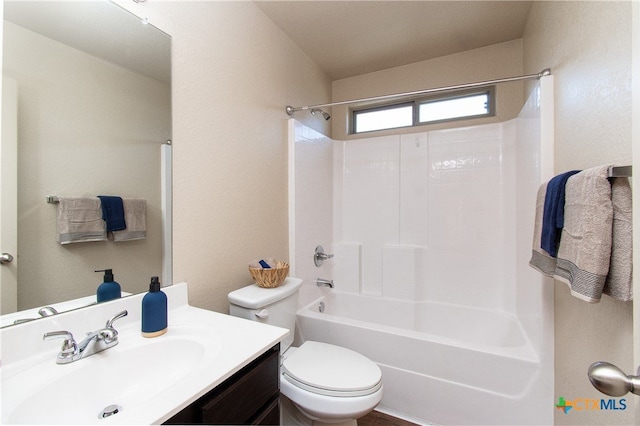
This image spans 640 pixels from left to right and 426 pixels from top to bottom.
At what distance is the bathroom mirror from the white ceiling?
104cm

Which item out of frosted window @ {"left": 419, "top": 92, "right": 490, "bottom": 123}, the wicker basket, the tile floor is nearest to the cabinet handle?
the wicker basket

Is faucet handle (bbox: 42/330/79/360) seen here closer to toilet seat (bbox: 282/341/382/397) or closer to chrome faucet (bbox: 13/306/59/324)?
chrome faucet (bbox: 13/306/59/324)

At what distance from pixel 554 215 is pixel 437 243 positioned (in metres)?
1.35

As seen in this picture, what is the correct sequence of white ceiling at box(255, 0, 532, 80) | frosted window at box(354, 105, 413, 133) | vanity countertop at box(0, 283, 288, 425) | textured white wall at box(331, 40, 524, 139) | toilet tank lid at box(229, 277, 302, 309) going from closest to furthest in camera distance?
1. vanity countertop at box(0, 283, 288, 425)
2. toilet tank lid at box(229, 277, 302, 309)
3. white ceiling at box(255, 0, 532, 80)
4. textured white wall at box(331, 40, 524, 139)
5. frosted window at box(354, 105, 413, 133)

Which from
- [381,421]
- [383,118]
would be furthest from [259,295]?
[383,118]

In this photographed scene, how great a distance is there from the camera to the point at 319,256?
2.41 metres

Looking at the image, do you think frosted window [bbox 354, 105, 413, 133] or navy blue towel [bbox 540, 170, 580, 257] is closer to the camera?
navy blue towel [bbox 540, 170, 580, 257]

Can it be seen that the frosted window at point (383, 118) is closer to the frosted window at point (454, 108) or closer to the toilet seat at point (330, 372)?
the frosted window at point (454, 108)

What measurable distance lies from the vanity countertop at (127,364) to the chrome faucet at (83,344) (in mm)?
20

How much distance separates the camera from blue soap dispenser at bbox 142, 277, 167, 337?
954mm

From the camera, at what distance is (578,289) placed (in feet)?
2.84

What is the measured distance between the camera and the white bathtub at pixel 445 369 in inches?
56.2

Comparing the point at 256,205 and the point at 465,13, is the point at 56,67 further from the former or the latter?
the point at 465,13

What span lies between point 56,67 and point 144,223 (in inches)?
23.4
